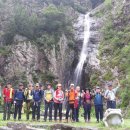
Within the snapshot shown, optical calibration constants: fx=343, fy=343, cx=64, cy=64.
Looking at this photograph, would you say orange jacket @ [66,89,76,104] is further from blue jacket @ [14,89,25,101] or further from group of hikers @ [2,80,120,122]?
blue jacket @ [14,89,25,101]

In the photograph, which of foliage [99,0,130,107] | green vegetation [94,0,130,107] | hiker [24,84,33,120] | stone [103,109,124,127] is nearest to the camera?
stone [103,109,124,127]

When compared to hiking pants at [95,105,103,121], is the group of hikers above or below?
above

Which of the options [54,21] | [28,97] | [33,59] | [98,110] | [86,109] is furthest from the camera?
[54,21]

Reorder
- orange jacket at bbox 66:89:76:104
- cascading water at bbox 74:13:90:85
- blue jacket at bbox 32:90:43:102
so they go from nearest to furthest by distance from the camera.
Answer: orange jacket at bbox 66:89:76:104, blue jacket at bbox 32:90:43:102, cascading water at bbox 74:13:90:85

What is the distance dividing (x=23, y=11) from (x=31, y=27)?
2.01 m

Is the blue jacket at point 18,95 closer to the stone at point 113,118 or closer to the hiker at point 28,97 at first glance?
the hiker at point 28,97

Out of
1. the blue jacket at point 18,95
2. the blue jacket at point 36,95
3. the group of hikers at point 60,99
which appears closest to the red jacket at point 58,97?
the group of hikers at point 60,99

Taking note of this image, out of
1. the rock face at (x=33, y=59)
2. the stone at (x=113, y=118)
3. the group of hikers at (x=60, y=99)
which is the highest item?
the rock face at (x=33, y=59)

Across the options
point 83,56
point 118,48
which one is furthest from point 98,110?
point 83,56

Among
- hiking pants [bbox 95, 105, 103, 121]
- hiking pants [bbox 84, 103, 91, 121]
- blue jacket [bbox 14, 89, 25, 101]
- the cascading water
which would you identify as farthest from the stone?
the cascading water

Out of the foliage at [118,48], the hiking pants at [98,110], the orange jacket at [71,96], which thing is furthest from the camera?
the foliage at [118,48]

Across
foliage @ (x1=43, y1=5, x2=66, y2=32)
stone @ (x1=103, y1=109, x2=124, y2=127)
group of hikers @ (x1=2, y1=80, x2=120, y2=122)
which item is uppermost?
foliage @ (x1=43, y1=5, x2=66, y2=32)

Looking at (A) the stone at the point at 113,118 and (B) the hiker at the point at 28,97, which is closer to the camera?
(A) the stone at the point at 113,118

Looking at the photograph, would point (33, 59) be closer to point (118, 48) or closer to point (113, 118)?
point (118, 48)
